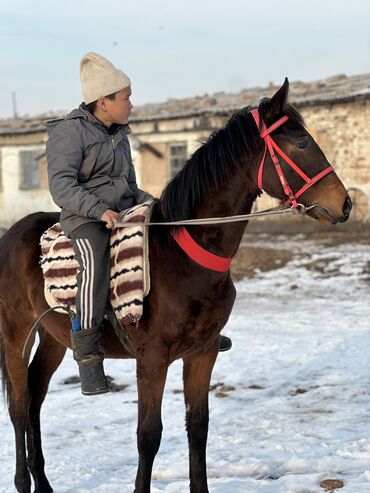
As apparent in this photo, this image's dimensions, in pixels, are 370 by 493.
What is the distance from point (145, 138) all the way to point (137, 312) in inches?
821

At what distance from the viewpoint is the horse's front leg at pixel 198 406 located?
3.93 meters

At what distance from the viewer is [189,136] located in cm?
2309

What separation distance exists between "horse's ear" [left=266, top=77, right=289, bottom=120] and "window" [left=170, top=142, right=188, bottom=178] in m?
19.9

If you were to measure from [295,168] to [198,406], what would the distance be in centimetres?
152

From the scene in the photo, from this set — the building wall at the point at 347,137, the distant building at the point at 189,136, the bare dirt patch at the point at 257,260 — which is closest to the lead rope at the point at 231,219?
the bare dirt patch at the point at 257,260

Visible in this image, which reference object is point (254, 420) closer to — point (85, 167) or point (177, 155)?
point (85, 167)

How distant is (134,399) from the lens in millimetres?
6145

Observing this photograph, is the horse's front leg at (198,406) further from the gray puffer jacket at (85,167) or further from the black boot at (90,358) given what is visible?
the gray puffer jacket at (85,167)

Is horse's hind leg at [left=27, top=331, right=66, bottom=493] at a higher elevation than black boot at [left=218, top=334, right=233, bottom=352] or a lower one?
lower

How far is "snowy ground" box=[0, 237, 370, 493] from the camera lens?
4410 mm

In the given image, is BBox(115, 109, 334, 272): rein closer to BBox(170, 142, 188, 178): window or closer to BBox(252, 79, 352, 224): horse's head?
BBox(252, 79, 352, 224): horse's head

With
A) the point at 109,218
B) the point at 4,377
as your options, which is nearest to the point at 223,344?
the point at 109,218

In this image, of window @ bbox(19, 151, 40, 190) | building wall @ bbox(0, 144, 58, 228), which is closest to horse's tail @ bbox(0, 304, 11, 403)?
building wall @ bbox(0, 144, 58, 228)

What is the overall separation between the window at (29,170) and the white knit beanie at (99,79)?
23795 mm
